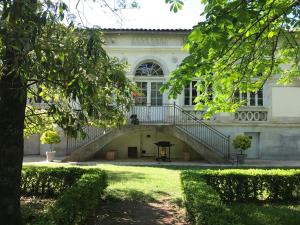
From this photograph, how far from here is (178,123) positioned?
66.8 ft

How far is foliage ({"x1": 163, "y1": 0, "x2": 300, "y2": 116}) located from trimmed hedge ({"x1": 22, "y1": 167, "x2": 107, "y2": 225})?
243 cm

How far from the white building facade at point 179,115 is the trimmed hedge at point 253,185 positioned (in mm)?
9947

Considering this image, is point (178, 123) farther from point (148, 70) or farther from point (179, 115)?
point (148, 70)

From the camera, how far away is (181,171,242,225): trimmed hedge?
5156 mm

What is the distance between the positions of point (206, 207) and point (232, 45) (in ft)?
9.64

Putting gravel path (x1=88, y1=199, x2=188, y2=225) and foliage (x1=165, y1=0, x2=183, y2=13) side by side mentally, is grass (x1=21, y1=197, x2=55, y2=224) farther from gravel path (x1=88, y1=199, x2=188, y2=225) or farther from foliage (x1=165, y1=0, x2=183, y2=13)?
foliage (x1=165, y1=0, x2=183, y2=13)

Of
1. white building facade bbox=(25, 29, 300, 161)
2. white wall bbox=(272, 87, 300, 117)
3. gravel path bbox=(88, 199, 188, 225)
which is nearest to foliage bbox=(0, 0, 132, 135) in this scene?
gravel path bbox=(88, 199, 188, 225)

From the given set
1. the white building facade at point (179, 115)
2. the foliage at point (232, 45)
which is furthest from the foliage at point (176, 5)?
the white building facade at point (179, 115)

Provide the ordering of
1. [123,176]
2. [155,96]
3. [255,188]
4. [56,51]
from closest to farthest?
[56,51]
[255,188]
[123,176]
[155,96]

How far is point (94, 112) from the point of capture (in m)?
5.47

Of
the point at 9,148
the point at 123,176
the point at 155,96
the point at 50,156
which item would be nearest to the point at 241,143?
the point at 155,96

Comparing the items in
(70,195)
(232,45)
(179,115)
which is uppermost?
(232,45)

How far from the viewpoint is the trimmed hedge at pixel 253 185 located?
9.79 m

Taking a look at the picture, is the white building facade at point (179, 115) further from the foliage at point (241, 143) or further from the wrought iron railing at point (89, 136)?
the foliage at point (241, 143)
